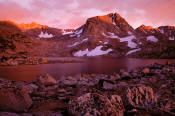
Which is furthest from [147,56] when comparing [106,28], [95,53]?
[106,28]

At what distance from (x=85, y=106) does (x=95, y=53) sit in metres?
97.1

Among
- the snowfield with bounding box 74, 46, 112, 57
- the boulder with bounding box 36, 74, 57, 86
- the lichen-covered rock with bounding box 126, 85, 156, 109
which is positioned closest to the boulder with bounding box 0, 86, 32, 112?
the lichen-covered rock with bounding box 126, 85, 156, 109

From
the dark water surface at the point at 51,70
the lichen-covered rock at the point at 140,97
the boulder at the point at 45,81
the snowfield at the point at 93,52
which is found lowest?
the dark water surface at the point at 51,70

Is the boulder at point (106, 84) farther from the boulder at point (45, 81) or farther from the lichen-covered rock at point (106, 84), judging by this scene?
the boulder at point (45, 81)

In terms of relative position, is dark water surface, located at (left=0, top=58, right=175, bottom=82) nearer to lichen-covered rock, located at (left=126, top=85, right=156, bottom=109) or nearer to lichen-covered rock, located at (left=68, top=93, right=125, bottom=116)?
lichen-covered rock, located at (left=68, top=93, right=125, bottom=116)

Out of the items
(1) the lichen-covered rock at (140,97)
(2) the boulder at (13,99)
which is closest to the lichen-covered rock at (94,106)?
(1) the lichen-covered rock at (140,97)

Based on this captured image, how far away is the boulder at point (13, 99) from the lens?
446cm

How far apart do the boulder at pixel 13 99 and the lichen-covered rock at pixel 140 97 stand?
11.7ft

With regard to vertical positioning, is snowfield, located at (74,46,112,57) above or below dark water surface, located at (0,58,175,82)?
above

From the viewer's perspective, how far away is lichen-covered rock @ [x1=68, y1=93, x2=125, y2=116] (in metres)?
3.72

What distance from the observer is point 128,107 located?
4.74 m

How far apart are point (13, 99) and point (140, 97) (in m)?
4.31

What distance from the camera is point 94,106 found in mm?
3818

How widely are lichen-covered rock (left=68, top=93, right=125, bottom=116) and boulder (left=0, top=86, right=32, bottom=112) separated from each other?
71.1 inches
